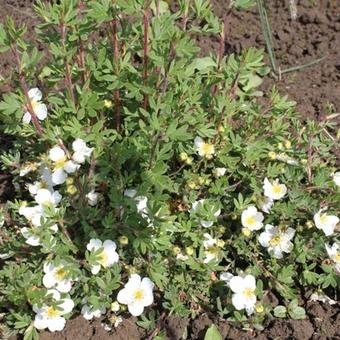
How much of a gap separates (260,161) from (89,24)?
102 centimetres

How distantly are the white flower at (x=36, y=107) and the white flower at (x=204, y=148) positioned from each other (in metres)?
0.67

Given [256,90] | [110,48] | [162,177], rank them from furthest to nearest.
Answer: [256,90], [110,48], [162,177]

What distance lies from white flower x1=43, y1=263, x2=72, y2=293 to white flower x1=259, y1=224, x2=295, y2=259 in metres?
0.88

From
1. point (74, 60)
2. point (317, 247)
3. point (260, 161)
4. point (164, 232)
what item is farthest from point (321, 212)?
point (74, 60)

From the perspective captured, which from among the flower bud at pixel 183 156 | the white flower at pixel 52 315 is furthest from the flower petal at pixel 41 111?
the white flower at pixel 52 315

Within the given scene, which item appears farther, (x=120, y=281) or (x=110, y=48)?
(x=110, y=48)

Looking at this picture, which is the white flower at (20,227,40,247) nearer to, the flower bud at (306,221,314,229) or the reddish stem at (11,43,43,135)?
the reddish stem at (11,43,43,135)

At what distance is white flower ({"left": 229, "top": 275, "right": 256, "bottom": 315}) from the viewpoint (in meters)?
2.47

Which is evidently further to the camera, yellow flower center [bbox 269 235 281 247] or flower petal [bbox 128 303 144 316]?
yellow flower center [bbox 269 235 281 247]

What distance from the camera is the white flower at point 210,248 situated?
8.43 feet

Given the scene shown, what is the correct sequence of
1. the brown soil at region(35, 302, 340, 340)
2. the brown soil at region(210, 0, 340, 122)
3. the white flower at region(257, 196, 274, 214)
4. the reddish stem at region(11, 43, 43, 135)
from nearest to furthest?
1. the reddish stem at region(11, 43, 43, 135)
2. the brown soil at region(35, 302, 340, 340)
3. the white flower at region(257, 196, 274, 214)
4. the brown soil at region(210, 0, 340, 122)

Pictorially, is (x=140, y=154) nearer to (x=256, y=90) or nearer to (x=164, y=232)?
(x=164, y=232)

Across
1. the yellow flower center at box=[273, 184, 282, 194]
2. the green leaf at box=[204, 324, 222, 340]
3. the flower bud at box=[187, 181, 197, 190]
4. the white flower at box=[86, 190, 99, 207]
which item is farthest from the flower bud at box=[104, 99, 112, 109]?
the green leaf at box=[204, 324, 222, 340]

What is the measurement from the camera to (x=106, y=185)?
Result: 259 centimetres
